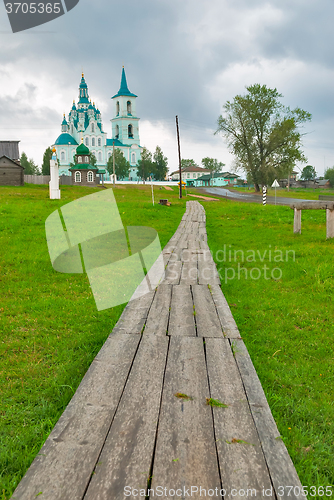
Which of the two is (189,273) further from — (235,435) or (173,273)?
(235,435)

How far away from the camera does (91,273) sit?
6602 mm

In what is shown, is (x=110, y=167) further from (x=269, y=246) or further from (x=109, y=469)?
(x=109, y=469)

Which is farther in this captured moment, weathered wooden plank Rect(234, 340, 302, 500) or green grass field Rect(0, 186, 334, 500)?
green grass field Rect(0, 186, 334, 500)

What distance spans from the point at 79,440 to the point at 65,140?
→ 11186cm

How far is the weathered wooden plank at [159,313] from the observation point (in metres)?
3.67

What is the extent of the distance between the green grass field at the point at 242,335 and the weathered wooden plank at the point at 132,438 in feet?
1.79

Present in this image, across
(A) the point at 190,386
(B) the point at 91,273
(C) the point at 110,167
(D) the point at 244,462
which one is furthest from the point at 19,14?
(C) the point at 110,167

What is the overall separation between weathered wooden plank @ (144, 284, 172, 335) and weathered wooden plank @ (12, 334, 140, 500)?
28.7 inches

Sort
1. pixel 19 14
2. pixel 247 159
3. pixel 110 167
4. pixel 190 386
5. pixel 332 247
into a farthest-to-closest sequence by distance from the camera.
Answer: pixel 110 167, pixel 247 159, pixel 332 247, pixel 19 14, pixel 190 386

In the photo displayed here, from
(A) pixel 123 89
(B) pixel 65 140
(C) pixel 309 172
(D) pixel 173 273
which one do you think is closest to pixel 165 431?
(D) pixel 173 273

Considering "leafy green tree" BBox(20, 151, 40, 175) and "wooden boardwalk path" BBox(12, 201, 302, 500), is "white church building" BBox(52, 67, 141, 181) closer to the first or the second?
"leafy green tree" BBox(20, 151, 40, 175)

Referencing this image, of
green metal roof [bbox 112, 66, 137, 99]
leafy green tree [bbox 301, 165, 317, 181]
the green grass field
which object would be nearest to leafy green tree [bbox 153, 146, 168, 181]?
green metal roof [bbox 112, 66, 137, 99]

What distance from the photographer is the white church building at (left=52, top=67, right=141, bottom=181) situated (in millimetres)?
105375

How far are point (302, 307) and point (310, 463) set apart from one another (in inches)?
119
